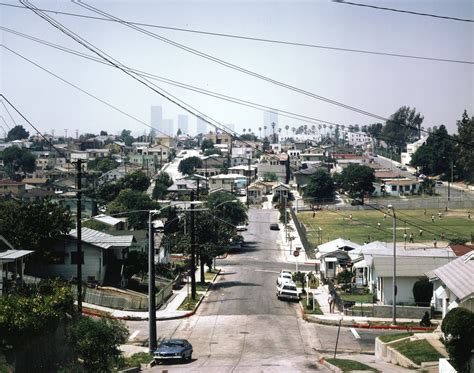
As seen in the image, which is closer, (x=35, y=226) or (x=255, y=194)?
(x=35, y=226)

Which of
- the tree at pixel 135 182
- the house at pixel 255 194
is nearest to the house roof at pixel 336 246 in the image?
the tree at pixel 135 182

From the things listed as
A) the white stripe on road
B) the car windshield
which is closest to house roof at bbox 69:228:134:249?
the white stripe on road

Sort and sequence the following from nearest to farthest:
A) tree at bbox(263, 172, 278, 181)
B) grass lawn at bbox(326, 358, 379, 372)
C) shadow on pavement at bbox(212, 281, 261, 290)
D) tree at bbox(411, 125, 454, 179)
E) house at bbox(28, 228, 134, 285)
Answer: grass lawn at bbox(326, 358, 379, 372)
house at bbox(28, 228, 134, 285)
shadow on pavement at bbox(212, 281, 261, 290)
tree at bbox(411, 125, 454, 179)
tree at bbox(263, 172, 278, 181)

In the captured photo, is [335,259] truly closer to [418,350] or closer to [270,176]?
[418,350]

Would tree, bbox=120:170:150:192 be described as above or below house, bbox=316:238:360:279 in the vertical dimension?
above

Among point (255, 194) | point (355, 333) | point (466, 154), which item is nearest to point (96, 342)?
point (355, 333)

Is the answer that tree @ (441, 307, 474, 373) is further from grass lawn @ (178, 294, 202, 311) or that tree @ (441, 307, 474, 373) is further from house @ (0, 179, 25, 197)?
house @ (0, 179, 25, 197)

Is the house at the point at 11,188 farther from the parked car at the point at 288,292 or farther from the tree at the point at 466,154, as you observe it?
the parked car at the point at 288,292
